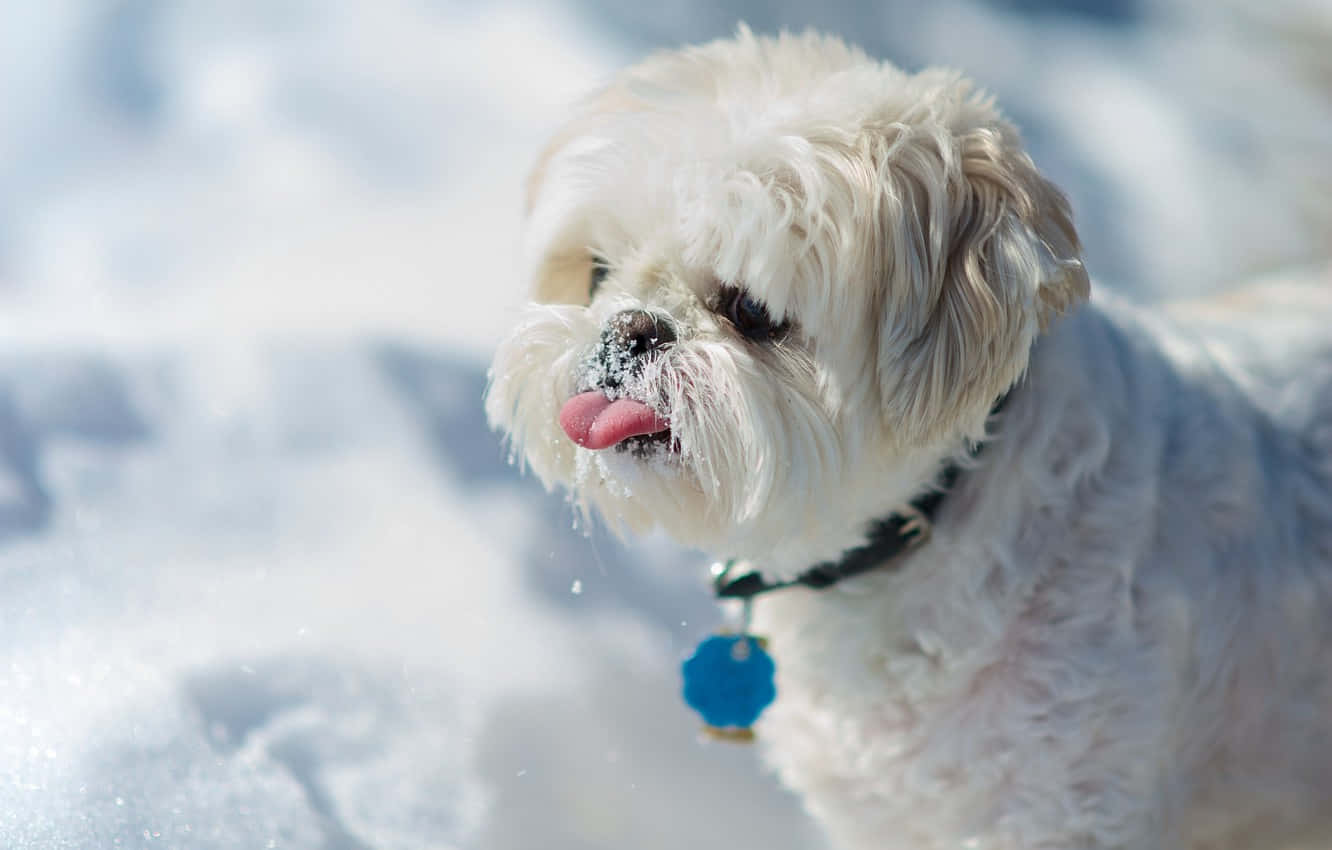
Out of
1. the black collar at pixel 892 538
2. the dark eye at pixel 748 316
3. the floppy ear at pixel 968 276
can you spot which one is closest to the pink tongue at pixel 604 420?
the dark eye at pixel 748 316

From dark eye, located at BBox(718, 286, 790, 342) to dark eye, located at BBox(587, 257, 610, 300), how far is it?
0.23 metres

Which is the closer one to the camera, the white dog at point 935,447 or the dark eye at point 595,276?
the white dog at point 935,447

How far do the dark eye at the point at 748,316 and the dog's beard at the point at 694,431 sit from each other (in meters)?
0.03

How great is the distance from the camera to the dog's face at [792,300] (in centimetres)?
137

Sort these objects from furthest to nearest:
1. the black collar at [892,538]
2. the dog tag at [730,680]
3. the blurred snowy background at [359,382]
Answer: the blurred snowy background at [359,382] → the dog tag at [730,680] → the black collar at [892,538]

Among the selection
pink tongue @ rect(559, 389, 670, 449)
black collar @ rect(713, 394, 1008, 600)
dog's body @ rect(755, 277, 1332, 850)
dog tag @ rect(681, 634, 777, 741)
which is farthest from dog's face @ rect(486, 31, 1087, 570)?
dog tag @ rect(681, 634, 777, 741)

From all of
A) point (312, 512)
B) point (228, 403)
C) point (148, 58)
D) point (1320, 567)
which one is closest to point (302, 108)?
point (148, 58)

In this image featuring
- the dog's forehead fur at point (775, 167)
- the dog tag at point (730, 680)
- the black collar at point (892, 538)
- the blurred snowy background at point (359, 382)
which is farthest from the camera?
the blurred snowy background at point (359, 382)

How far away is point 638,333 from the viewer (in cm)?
139

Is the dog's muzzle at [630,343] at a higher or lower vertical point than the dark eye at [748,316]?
lower

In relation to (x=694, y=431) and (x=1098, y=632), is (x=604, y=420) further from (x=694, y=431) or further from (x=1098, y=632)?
(x=1098, y=632)

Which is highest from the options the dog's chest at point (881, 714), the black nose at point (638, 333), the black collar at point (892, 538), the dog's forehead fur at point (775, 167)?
the dog's forehead fur at point (775, 167)

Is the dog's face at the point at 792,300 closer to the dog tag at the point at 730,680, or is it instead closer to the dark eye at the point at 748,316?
the dark eye at the point at 748,316

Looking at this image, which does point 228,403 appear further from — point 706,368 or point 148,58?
point 706,368
